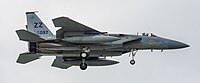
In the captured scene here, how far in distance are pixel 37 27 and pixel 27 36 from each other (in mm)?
2928

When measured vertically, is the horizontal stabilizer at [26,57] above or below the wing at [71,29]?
below

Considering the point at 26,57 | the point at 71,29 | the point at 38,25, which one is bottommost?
the point at 26,57

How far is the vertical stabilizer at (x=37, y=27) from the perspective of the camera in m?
56.9

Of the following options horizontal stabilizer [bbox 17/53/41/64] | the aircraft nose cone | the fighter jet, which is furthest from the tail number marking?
the aircraft nose cone

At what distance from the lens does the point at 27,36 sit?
178ft

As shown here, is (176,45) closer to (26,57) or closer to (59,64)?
(59,64)

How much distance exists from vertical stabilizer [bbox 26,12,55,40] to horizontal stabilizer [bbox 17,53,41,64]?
2039mm

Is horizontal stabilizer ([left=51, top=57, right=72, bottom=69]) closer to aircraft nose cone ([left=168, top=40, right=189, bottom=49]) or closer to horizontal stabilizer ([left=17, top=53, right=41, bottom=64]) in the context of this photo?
horizontal stabilizer ([left=17, top=53, right=41, bottom=64])

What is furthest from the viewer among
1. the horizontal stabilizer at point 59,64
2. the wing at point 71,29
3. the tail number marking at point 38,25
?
the horizontal stabilizer at point 59,64

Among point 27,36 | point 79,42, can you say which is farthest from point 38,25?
point 79,42

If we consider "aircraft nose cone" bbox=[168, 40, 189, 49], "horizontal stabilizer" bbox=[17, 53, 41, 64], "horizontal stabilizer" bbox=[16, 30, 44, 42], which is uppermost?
"horizontal stabilizer" bbox=[16, 30, 44, 42]

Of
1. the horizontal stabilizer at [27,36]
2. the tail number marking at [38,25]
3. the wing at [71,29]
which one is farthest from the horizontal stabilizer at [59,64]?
the horizontal stabilizer at [27,36]

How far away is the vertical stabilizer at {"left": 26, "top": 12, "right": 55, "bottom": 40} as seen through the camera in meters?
56.9

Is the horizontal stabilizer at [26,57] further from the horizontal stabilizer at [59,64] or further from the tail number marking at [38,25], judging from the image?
the horizontal stabilizer at [59,64]
